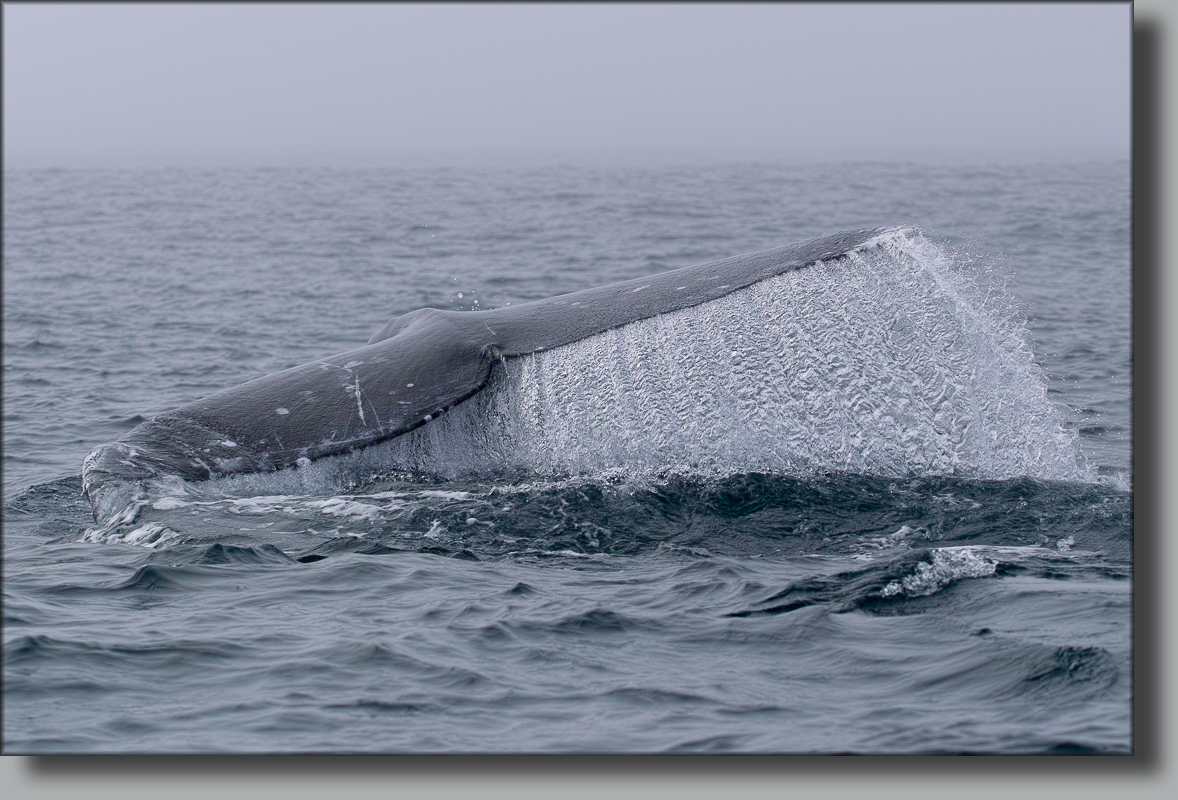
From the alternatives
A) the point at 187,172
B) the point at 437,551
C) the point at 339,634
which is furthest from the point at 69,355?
the point at 187,172

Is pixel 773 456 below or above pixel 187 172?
below

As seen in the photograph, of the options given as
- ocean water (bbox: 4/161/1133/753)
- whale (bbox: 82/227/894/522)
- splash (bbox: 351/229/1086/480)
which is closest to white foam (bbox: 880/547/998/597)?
ocean water (bbox: 4/161/1133/753)

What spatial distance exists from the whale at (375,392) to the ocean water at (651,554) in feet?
0.36

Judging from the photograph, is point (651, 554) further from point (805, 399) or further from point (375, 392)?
point (375, 392)

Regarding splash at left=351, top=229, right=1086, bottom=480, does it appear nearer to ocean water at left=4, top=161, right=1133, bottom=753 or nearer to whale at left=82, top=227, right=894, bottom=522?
ocean water at left=4, top=161, right=1133, bottom=753

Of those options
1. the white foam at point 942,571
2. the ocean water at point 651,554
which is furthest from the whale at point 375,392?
the white foam at point 942,571

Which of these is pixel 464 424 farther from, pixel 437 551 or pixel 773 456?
pixel 773 456

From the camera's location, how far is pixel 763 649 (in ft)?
19.2

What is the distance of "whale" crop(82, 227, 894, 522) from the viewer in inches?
319

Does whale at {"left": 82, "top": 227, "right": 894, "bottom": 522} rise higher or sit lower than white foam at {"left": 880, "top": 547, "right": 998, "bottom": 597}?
higher

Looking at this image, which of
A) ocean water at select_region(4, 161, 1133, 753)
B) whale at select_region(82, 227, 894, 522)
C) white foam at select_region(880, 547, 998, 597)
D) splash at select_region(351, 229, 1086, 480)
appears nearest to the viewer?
ocean water at select_region(4, 161, 1133, 753)

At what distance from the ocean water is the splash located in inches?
0.7

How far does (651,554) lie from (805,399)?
1723mm

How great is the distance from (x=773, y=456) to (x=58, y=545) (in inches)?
171
